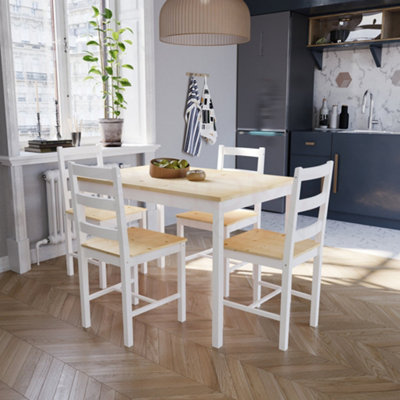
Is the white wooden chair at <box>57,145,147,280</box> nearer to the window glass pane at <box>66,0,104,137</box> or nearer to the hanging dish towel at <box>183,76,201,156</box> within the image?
the window glass pane at <box>66,0,104,137</box>

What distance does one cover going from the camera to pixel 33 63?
362cm

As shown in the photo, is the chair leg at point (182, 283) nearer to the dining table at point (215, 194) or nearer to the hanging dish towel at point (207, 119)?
the dining table at point (215, 194)

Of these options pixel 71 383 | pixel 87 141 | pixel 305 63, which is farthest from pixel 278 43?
pixel 71 383

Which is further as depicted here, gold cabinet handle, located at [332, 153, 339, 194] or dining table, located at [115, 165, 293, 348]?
gold cabinet handle, located at [332, 153, 339, 194]

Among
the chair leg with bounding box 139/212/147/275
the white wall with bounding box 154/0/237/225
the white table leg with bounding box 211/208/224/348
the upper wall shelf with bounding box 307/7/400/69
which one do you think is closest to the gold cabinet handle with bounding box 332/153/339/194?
the upper wall shelf with bounding box 307/7/400/69

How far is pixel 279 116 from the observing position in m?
4.97

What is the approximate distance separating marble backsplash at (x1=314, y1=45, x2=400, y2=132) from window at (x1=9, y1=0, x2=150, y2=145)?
2156 millimetres

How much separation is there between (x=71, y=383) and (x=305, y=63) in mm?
4099

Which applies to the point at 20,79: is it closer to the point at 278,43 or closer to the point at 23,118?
the point at 23,118

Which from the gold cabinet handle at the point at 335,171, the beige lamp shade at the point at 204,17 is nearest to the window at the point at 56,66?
the beige lamp shade at the point at 204,17

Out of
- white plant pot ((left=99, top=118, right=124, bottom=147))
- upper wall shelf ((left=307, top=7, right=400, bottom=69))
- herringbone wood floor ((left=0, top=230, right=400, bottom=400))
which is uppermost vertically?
Answer: upper wall shelf ((left=307, top=7, right=400, bottom=69))

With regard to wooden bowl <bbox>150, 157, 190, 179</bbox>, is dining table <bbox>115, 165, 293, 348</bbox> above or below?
below

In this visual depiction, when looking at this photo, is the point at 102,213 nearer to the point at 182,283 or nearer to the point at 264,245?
the point at 182,283

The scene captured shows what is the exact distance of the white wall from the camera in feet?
14.3
